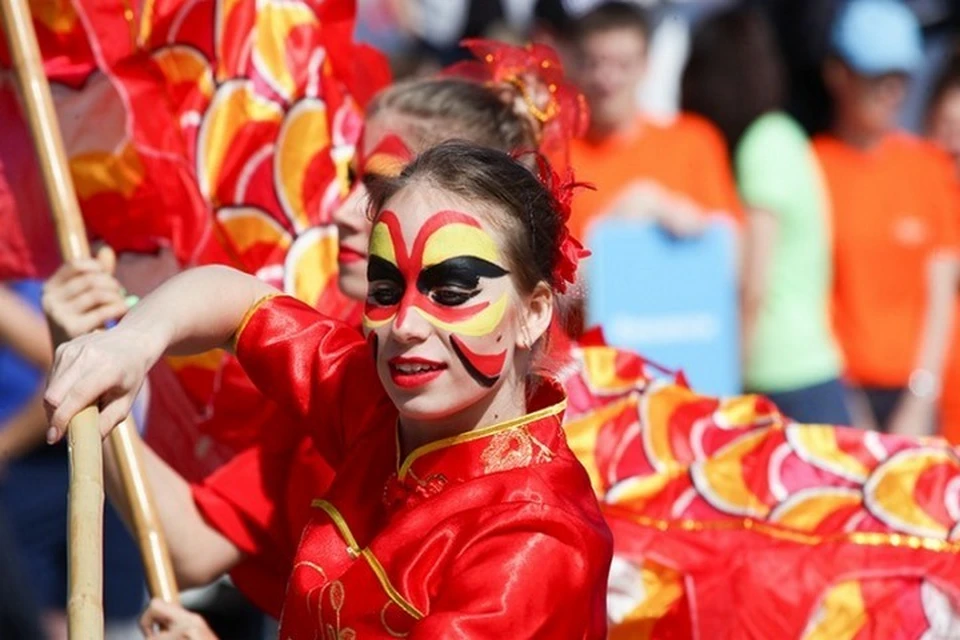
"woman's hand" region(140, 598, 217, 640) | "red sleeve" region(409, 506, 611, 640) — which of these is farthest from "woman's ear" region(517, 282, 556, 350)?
"woman's hand" region(140, 598, 217, 640)

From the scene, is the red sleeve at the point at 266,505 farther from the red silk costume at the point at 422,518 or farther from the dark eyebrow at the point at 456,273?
the dark eyebrow at the point at 456,273

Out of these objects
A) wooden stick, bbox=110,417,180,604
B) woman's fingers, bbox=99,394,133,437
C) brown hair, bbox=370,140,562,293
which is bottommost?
wooden stick, bbox=110,417,180,604

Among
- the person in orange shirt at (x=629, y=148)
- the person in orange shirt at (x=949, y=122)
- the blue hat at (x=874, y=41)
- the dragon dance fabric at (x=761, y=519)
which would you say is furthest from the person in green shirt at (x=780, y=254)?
the dragon dance fabric at (x=761, y=519)

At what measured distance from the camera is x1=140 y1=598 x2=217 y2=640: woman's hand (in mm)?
3424

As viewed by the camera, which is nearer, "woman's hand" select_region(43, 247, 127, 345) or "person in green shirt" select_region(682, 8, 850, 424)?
"woman's hand" select_region(43, 247, 127, 345)

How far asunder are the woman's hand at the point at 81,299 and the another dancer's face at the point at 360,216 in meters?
0.40

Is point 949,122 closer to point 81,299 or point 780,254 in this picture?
point 780,254

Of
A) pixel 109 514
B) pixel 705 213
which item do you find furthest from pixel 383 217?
pixel 705 213

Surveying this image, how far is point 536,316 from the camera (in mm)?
3031

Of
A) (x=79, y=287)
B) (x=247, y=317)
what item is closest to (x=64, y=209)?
(x=79, y=287)

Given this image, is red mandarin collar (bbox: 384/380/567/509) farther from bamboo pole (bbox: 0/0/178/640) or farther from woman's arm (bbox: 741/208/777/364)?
woman's arm (bbox: 741/208/777/364)

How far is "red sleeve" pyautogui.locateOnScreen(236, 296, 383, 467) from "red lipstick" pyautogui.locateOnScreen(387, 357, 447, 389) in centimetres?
27

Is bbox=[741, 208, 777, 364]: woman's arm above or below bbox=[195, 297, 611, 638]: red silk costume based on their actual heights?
below

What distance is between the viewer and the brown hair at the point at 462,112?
378 cm
